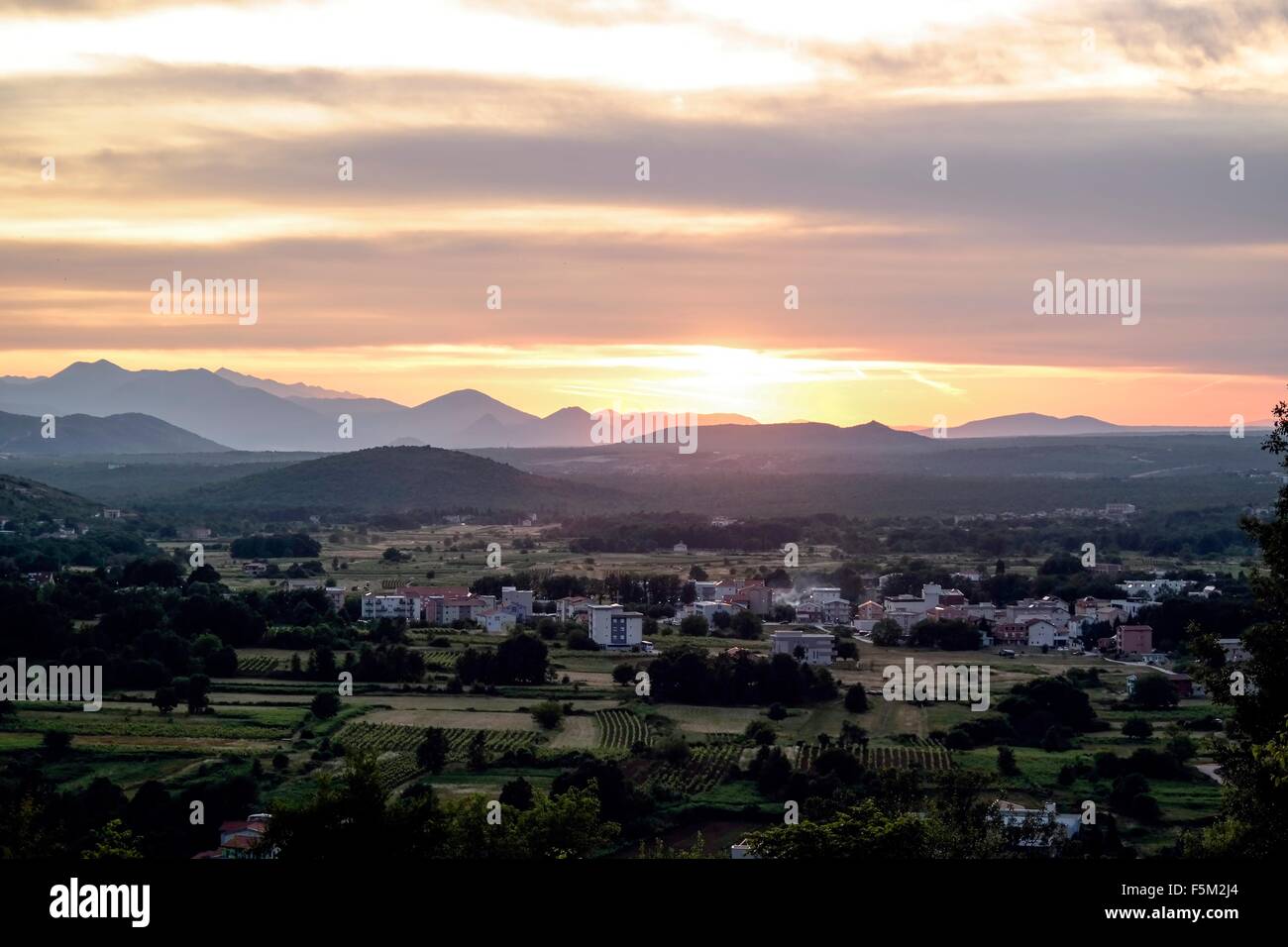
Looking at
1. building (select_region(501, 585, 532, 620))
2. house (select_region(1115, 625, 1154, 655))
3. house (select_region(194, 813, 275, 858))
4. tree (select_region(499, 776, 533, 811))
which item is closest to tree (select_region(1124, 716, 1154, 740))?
house (select_region(1115, 625, 1154, 655))

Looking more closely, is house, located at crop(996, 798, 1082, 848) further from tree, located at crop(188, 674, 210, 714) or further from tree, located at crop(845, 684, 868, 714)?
tree, located at crop(188, 674, 210, 714)

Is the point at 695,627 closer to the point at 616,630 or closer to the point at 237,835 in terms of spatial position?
the point at 616,630

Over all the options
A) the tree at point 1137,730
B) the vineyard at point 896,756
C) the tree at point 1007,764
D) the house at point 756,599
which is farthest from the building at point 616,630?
the tree at point 1007,764

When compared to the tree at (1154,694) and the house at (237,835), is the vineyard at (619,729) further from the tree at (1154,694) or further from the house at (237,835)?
the tree at (1154,694)

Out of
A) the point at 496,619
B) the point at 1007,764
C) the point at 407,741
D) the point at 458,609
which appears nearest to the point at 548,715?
the point at 407,741
